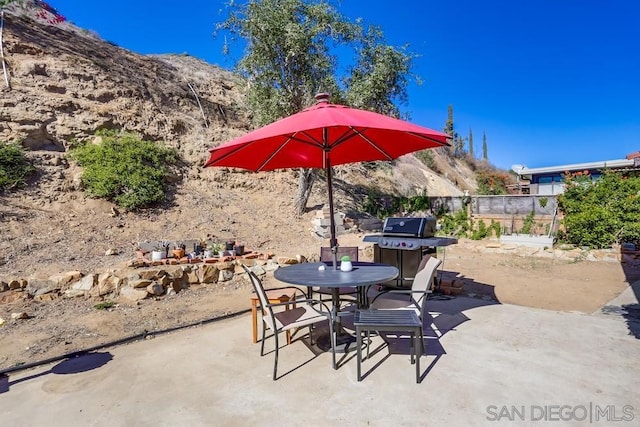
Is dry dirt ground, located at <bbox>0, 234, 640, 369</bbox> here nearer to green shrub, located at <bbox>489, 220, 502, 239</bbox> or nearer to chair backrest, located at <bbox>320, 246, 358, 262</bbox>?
chair backrest, located at <bbox>320, 246, 358, 262</bbox>

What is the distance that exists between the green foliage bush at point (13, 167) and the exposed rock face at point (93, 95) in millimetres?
676

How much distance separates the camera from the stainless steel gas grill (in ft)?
17.0

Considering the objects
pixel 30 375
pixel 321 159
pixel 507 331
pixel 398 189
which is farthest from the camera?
pixel 398 189

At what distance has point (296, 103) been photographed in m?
10.7

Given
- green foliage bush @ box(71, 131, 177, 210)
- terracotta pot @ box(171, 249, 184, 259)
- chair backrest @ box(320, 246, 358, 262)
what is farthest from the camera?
green foliage bush @ box(71, 131, 177, 210)

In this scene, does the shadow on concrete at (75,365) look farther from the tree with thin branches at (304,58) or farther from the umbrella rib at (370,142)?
the tree with thin branches at (304,58)

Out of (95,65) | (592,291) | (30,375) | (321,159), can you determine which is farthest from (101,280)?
(95,65)

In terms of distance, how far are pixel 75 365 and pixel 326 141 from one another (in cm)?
305

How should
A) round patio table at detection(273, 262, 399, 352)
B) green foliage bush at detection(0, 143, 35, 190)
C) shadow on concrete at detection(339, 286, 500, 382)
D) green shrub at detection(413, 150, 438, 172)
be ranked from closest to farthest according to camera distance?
round patio table at detection(273, 262, 399, 352) < shadow on concrete at detection(339, 286, 500, 382) < green foliage bush at detection(0, 143, 35, 190) < green shrub at detection(413, 150, 438, 172)

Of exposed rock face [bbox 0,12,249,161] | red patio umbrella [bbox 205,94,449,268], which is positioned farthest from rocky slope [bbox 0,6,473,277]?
red patio umbrella [bbox 205,94,449,268]

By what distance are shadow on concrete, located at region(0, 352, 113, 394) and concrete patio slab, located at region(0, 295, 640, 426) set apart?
0.05ft

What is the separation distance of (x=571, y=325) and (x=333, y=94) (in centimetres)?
850

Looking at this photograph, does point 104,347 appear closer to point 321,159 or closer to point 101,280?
point 101,280

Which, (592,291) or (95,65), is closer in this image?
(592,291)
